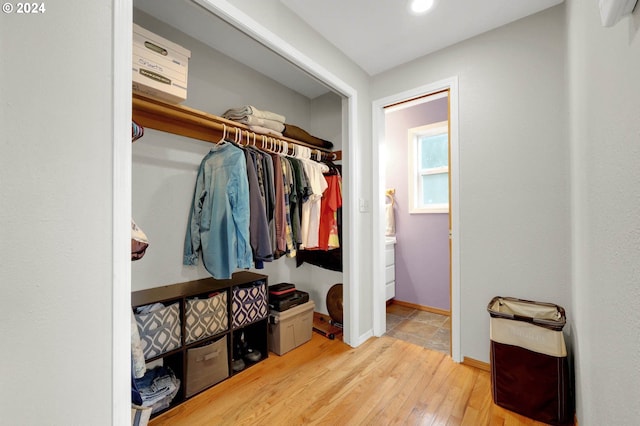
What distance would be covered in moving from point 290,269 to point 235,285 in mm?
1017

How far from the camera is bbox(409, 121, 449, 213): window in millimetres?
3172

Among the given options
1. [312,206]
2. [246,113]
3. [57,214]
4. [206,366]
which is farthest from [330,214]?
[57,214]

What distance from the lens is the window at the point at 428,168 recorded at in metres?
3.17

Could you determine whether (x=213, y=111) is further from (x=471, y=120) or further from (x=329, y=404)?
(x=329, y=404)

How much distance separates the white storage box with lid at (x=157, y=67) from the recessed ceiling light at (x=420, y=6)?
1463 millimetres

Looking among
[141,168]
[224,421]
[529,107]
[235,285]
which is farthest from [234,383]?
[529,107]

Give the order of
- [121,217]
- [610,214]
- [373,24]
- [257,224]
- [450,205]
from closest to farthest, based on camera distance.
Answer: [610,214] < [121,217] < [257,224] < [373,24] < [450,205]

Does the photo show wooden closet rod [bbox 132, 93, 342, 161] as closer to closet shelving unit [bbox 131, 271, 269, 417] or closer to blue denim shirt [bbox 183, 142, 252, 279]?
blue denim shirt [bbox 183, 142, 252, 279]

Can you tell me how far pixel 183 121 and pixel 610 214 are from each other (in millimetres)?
2064

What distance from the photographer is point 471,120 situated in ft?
6.58

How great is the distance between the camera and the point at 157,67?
4.83ft

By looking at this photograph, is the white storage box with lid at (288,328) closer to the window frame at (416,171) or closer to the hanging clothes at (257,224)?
the hanging clothes at (257,224)

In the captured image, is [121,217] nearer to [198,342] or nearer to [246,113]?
[198,342]

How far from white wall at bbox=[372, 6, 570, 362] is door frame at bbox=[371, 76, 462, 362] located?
42mm
